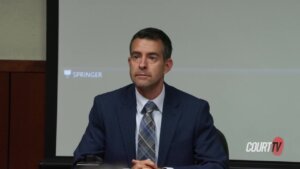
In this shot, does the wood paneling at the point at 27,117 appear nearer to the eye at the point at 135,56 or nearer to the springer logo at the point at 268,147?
the springer logo at the point at 268,147

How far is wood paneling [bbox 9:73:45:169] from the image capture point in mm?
3582

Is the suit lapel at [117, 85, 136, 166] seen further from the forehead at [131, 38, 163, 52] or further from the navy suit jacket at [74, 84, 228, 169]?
the forehead at [131, 38, 163, 52]

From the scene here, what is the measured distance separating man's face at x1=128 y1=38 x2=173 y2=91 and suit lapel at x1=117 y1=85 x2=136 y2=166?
10cm

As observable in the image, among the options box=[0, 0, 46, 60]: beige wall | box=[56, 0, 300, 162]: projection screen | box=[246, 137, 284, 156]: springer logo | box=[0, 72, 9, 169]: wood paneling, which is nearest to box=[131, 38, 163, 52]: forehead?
box=[56, 0, 300, 162]: projection screen

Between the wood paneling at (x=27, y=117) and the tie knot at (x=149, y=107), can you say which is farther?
the wood paneling at (x=27, y=117)

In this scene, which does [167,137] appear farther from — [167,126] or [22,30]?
[22,30]

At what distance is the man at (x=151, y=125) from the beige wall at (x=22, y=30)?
1733 millimetres

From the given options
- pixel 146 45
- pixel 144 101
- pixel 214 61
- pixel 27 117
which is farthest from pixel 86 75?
pixel 146 45

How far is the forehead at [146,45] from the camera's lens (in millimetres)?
1883

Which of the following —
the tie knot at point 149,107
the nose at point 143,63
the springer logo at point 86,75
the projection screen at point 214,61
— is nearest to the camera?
the nose at point 143,63

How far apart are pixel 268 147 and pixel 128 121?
1.65 meters

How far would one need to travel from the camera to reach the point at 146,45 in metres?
1.88

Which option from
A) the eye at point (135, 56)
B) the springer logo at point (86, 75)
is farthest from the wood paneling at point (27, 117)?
the eye at point (135, 56)

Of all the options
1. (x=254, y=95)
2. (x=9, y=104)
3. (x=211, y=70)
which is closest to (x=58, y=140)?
(x=9, y=104)
